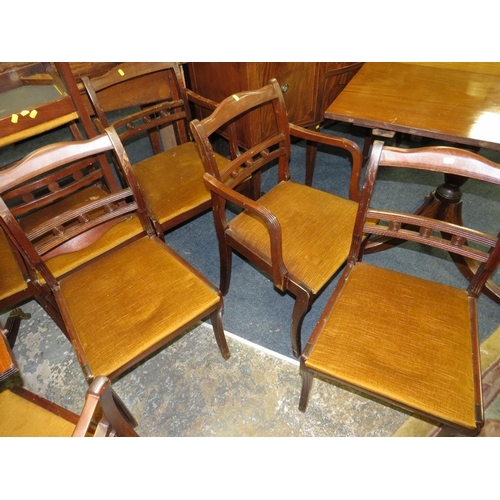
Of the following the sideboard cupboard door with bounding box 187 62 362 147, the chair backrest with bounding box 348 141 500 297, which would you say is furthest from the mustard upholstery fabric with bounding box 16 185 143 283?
the chair backrest with bounding box 348 141 500 297

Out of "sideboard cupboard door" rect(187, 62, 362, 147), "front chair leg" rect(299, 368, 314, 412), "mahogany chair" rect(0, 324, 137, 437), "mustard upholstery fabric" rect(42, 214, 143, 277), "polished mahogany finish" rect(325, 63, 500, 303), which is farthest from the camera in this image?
"sideboard cupboard door" rect(187, 62, 362, 147)

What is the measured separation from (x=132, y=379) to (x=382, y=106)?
1.64 meters

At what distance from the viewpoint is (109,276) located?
4.57 feet

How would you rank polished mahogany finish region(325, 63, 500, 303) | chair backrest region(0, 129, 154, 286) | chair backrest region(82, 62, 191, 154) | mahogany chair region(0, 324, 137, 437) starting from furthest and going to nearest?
1. chair backrest region(82, 62, 191, 154)
2. polished mahogany finish region(325, 63, 500, 303)
3. chair backrest region(0, 129, 154, 286)
4. mahogany chair region(0, 324, 137, 437)

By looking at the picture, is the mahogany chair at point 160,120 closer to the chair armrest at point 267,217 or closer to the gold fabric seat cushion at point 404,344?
the chair armrest at point 267,217

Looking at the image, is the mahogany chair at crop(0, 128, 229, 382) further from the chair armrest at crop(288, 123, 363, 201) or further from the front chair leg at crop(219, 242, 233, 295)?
the chair armrest at crop(288, 123, 363, 201)

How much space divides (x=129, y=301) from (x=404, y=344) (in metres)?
0.97

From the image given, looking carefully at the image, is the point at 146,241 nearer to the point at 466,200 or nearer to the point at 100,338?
the point at 100,338

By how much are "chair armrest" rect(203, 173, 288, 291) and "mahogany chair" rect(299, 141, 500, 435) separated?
0.73 ft

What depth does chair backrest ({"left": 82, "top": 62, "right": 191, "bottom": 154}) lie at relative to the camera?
5.28 ft

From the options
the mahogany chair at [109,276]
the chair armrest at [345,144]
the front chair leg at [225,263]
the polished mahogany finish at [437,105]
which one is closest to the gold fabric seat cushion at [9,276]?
the mahogany chair at [109,276]

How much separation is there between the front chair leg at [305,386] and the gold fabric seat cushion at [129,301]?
411mm

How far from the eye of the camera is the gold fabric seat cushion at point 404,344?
1030 millimetres

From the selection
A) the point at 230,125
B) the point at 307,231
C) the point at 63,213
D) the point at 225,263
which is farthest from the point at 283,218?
the point at 63,213
